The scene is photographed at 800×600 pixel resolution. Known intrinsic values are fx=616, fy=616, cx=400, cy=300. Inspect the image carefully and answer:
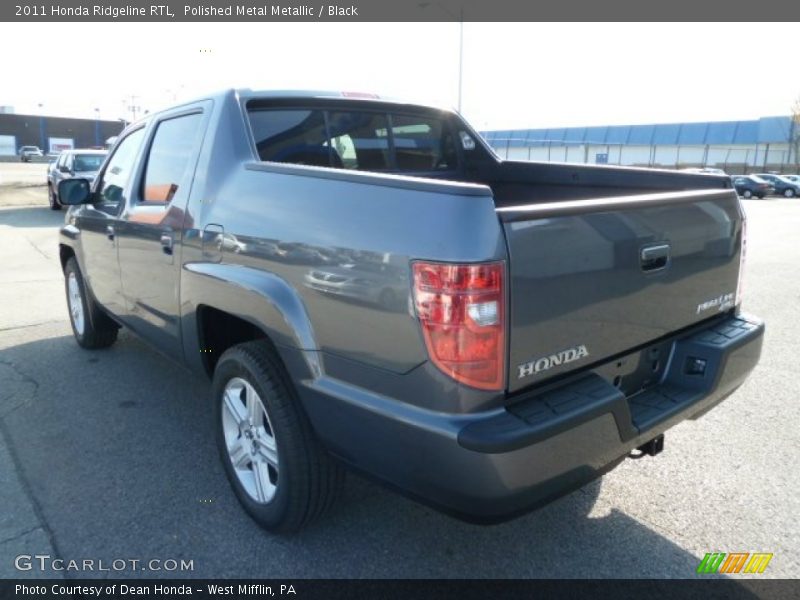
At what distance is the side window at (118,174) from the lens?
14.2ft

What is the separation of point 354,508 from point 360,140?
2.14 metres

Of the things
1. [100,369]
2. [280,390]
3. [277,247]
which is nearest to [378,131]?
[277,247]

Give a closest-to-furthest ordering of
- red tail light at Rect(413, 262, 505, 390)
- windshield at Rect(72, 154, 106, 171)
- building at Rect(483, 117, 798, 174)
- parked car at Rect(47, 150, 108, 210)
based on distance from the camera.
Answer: red tail light at Rect(413, 262, 505, 390), parked car at Rect(47, 150, 108, 210), windshield at Rect(72, 154, 106, 171), building at Rect(483, 117, 798, 174)

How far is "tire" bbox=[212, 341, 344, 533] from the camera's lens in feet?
8.38

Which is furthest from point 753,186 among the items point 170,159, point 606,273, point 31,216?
point 606,273

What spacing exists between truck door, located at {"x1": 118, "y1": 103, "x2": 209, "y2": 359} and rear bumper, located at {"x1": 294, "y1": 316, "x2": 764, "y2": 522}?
1417 millimetres

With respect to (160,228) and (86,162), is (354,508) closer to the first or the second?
(160,228)

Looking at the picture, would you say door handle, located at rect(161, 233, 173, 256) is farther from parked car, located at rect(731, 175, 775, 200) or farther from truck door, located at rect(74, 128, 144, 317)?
parked car, located at rect(731, 175, 775, 200)

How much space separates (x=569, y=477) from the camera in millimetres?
2105

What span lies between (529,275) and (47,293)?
779 centimetres

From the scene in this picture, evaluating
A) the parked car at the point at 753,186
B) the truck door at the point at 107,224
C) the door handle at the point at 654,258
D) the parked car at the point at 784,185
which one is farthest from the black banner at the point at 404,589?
the parked car at the point at 784,185

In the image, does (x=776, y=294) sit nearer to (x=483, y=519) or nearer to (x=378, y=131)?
(x=378, y=131)

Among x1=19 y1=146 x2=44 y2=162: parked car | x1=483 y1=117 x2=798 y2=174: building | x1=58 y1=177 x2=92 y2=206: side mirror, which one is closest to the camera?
x1=58 y1=177 x2=92 y2=206: side mirror
